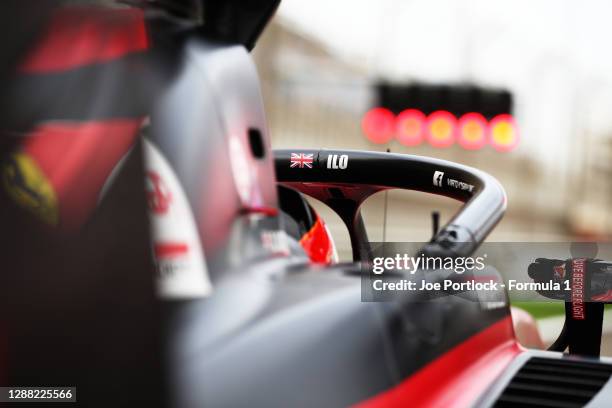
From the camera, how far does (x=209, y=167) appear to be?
1.32m

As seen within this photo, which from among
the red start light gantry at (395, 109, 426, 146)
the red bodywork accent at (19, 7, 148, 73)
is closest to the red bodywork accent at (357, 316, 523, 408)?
the red bodywork accent at (19, 7, 148, 73)

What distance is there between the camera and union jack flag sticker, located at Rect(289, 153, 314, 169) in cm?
292

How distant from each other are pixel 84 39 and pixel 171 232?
278 millimetres

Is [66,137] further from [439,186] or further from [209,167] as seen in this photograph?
[439,186]

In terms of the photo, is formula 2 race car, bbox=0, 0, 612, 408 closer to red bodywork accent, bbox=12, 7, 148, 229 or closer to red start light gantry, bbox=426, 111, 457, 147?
red bodywork accent, bbox=12, 7, 148, 229

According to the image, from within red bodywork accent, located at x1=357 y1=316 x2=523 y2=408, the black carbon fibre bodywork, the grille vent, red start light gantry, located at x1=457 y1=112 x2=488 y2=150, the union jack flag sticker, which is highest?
red start light gantry, located at x1=457 y1=112 x2=488 y2=150

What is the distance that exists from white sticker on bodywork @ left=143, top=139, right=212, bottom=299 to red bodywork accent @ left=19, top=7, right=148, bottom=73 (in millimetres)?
133

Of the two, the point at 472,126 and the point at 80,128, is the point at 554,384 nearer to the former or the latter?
the point at 80,128

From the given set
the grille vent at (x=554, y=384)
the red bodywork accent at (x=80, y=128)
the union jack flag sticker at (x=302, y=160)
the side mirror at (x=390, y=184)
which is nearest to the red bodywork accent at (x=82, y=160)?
the red bodywork accent at (x=80, y=128)

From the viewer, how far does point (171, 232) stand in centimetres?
126

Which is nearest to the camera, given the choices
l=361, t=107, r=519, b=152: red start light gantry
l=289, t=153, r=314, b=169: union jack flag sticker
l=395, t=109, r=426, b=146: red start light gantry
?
l=289, t=153, r=314, b=169: union jack flag sticker

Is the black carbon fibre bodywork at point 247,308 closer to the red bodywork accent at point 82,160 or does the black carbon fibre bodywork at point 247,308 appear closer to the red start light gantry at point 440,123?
Answer: the red bodywork accent at point 82,160

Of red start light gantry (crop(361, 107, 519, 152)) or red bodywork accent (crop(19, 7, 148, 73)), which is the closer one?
red bodywork accent (crop(19, 7, 148, 73))

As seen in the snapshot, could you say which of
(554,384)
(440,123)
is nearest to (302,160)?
(554,384)
